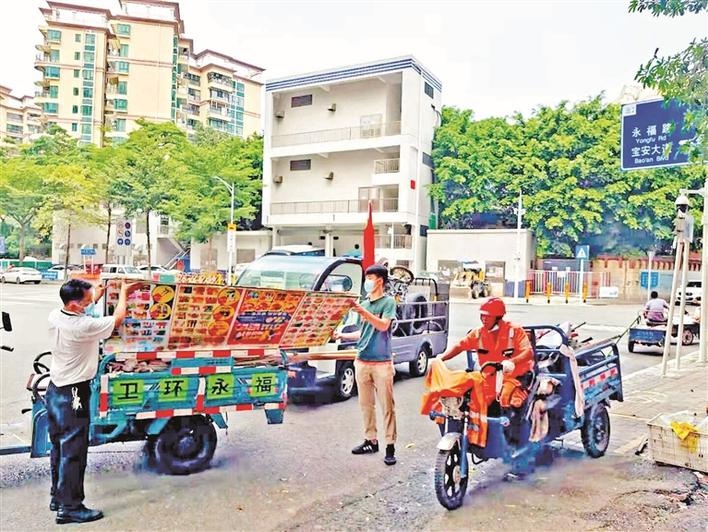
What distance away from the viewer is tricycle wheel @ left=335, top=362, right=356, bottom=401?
319 inches

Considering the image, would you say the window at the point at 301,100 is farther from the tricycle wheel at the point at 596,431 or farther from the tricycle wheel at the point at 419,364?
the tricycle wheel at the point at 596,431

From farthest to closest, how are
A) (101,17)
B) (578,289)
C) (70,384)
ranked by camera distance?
(101,17), (578,289), (70,384)

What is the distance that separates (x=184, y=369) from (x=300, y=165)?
36.5 m

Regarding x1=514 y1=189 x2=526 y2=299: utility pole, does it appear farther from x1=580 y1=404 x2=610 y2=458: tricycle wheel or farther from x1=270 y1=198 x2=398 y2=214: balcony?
x1=580 y1=404 x2=610 y2=458: tricycle wheel

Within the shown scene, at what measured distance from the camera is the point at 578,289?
3338 centimetres

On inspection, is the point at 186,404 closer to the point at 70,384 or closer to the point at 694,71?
the point at 70,384

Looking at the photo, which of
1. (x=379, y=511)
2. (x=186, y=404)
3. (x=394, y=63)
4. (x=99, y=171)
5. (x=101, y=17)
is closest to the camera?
(x=379, y=511)

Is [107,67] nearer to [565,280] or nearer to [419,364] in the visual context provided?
[565,280]

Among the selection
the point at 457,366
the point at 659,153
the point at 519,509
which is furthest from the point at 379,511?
the point at 659,153

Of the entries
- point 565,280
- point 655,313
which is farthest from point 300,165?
point 655,313

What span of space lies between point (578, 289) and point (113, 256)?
1335 inches

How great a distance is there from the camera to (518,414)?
15.7 feet

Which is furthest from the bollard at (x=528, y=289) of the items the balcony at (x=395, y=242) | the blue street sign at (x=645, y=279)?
the balcony at (x=395, y=242)

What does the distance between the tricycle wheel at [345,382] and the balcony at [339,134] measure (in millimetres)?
29288
